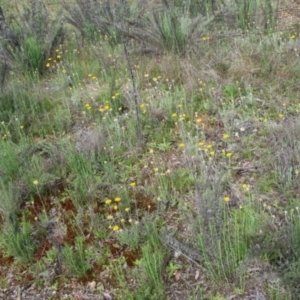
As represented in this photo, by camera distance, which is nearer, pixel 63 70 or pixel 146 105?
pixel 146 105

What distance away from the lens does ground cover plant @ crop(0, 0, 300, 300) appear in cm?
323

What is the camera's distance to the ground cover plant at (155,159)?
323 cm

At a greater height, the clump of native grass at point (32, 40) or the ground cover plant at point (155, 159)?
the clump of native grass at point (32, 40)

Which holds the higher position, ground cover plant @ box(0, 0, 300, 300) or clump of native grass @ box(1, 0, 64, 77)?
clump of native grass @ box(1, 0, 64, 77)

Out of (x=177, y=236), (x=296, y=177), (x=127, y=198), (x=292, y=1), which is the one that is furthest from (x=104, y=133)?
(x=292, y=1)

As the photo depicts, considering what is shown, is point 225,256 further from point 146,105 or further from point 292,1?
point 292,1

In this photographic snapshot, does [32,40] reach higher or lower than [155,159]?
Answer: higher

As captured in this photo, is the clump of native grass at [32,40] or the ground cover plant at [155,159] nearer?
the ground cover plant at [155,159]

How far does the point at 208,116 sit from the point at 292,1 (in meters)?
3.70

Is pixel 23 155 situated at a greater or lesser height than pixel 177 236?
greater

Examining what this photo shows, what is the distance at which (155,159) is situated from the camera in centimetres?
433

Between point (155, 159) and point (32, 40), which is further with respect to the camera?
point (32, 40)

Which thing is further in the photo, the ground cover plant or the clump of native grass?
the clump of native grass

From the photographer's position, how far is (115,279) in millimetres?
3379
